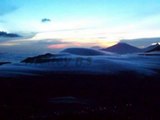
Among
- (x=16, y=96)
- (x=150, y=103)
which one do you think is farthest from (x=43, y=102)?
(x=150, y=103)

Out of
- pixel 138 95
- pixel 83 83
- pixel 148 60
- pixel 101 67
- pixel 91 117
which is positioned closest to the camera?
pixel 91 117

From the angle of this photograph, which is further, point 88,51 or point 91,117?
point 88,51

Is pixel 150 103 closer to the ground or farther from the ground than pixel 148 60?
closer to the ground

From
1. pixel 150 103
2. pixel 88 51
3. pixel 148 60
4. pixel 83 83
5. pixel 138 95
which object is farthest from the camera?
pixel 88 51

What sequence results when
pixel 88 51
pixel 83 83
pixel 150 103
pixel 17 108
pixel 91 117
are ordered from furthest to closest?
pixel 88 51 < pixel 83 83 < pixel 150 103 < pixel 17 108 < pixel 91 117

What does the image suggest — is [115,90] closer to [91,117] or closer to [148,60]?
[91,117]

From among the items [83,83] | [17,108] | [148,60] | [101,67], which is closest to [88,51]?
[148,60]

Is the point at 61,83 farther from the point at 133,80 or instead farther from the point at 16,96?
the point at 133,80
